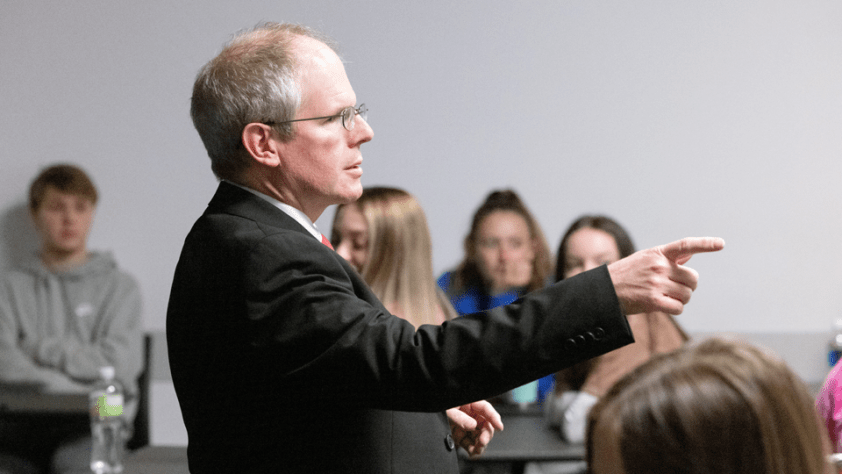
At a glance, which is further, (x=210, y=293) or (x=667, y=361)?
(x=210, y=293)

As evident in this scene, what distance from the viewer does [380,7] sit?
12.6 feet

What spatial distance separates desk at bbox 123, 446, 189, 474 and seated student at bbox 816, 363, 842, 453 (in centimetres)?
168

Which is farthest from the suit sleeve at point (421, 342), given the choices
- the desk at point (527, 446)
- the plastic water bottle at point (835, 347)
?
the plastic water bottle at point (835, 347)

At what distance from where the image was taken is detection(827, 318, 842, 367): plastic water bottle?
143 inches

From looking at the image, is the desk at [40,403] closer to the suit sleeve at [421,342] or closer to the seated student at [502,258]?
the seated student at [502,258]

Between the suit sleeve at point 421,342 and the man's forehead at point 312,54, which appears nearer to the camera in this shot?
the suit sleeve at point 421,342

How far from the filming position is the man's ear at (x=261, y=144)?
1018mm

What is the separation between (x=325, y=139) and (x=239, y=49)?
0.61 feet

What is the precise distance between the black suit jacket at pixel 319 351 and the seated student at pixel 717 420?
0.60ft

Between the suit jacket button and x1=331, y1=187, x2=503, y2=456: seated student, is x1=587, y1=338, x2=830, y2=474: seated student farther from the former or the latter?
x1=331, y1=187, x2=503, y2=456: seated student

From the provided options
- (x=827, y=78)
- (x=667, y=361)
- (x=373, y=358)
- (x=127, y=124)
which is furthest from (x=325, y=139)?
(x=827, y=78)

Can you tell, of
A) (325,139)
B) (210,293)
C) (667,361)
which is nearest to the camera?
(667,361)

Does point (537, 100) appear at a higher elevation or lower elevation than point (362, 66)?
lower

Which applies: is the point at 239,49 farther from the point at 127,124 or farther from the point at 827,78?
the point at 827,78
